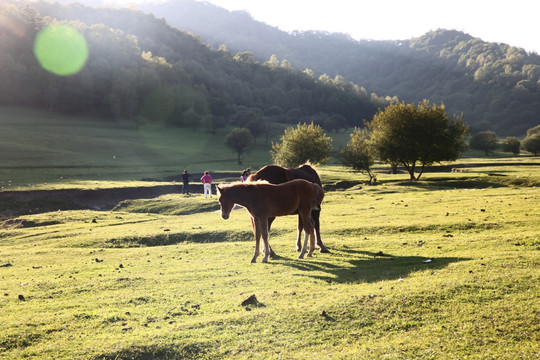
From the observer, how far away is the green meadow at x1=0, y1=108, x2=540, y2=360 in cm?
820

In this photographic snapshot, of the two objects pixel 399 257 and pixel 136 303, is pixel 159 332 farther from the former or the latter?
pixel 399 257

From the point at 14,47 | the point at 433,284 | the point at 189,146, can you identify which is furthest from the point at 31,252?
the point at 14,47

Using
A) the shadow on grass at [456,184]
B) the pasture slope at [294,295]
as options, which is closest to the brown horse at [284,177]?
the pasture slope at [294,295]

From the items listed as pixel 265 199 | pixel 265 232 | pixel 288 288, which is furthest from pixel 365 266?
pixel 265 199

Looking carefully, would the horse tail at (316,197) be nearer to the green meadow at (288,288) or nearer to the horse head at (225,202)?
the green meadow at (288,288)

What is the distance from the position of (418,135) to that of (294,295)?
4286 centimetres

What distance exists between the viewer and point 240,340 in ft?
28.1

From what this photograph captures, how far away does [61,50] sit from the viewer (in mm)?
106812

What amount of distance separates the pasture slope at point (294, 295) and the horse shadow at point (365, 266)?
62mm

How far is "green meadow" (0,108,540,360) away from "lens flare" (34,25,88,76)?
300 ft

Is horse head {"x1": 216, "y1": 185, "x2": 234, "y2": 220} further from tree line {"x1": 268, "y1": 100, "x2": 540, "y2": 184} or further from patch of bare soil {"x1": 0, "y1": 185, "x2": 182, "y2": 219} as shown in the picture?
tree line {"x1": 268, "y1": 100, "x2": 540, "y2": 184}

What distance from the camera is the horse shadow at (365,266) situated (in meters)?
11.9

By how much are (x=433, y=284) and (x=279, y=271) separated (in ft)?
17.1

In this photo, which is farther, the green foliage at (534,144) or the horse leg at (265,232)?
the green foliage at (534,144)
